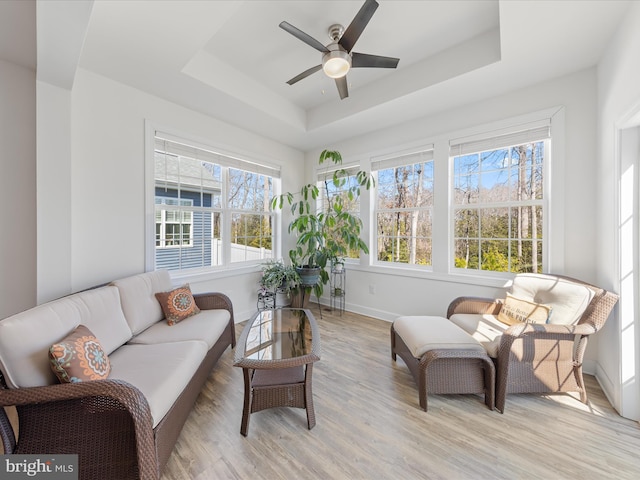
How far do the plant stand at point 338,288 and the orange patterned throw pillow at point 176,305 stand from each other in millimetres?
2100

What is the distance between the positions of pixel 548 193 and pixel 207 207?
3865mm

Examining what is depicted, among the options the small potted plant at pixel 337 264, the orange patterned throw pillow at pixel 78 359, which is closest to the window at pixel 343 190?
the small potted plant at pixel 337 264

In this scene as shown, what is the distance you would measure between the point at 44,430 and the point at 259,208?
3.19 m

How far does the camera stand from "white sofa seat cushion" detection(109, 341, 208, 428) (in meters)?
1.32

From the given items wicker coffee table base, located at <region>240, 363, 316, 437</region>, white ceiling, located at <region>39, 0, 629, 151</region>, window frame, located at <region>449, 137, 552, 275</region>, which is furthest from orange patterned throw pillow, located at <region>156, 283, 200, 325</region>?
window frame, located at <region>449, 137, 552, 275</region>

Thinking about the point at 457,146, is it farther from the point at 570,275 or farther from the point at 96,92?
the point at 96,92

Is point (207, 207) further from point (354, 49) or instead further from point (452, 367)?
point (452, 367)

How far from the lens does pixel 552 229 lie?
245 centimetres

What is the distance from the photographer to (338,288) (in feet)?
13.3

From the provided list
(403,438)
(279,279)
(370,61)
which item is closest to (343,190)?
(279,279)

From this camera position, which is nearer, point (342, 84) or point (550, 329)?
point (550, 329)

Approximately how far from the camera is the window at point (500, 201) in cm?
263

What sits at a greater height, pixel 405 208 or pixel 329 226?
pixel 405 208

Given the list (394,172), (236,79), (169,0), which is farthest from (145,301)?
(394,172)
